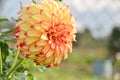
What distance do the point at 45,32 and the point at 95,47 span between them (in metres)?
14.6

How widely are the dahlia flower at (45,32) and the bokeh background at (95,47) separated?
553 centimetres

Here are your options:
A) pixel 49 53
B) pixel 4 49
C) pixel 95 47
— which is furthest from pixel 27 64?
pixel 95 47

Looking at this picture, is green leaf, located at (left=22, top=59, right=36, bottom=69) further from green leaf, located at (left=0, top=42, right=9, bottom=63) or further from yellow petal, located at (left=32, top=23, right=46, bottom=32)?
yellow petal, located at (left=32, top=23, right=46, bottom=32)

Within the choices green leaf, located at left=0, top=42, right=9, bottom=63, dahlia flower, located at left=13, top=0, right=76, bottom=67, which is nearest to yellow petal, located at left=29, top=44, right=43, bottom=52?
dahlia flower, located at left=13, top=0, right=76, bottom=67

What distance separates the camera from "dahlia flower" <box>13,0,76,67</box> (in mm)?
494

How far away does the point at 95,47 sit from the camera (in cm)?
1505

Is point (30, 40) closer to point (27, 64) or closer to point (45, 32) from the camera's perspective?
point (45, 32)

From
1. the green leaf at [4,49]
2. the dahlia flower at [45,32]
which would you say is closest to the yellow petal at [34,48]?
the dahlia flower at [45,32]

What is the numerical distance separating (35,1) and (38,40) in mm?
83

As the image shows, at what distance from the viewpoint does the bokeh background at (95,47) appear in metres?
7.42

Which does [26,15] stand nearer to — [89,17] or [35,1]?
[35,1]

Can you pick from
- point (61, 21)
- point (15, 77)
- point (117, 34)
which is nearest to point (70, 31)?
point (61, 21)

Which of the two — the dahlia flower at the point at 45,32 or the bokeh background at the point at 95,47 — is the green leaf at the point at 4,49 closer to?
the dahlia flower at the point at 45,32

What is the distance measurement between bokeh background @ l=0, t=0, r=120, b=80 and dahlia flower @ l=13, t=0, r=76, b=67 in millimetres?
5534
